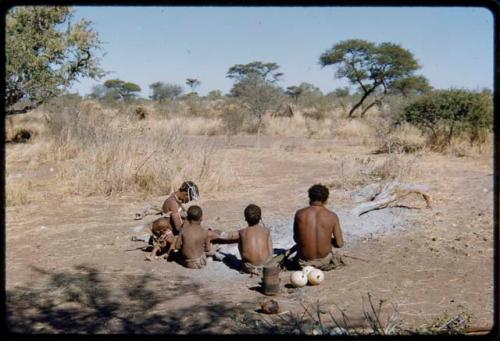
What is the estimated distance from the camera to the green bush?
1567 centimetres

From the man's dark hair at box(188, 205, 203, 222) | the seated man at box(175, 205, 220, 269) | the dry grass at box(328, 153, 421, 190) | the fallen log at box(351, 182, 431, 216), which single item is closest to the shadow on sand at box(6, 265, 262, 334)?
the seated man at box(175, 205, 220, 269)

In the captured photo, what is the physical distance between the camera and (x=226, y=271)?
6207mm

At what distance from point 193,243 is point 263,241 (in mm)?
773

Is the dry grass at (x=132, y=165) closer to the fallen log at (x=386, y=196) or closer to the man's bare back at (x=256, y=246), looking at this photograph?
the fallen log at (x=386, y=196)

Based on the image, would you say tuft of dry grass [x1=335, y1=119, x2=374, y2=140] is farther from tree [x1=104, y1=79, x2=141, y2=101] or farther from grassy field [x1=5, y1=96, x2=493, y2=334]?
tree [x1=104, y1=79, x2=141, y2=101]

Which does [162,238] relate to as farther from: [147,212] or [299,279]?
[147,212]

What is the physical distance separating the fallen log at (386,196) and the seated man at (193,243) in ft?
8.22

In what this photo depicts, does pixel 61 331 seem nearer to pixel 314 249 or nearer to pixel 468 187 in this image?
pixel 314 249

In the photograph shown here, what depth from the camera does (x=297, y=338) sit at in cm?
369

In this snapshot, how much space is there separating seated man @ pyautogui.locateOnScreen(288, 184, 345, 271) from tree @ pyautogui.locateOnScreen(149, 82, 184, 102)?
49402mm

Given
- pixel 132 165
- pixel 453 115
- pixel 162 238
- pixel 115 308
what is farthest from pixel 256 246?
pixel 453 115

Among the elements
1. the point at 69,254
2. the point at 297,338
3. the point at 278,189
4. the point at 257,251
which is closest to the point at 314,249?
the point at 257,251

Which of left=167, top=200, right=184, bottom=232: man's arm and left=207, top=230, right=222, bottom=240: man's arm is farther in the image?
left=167, top=200, right=184, bottom=232: man's arm

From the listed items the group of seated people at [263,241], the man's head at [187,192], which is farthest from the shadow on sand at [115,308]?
the man's head at [187,192]
